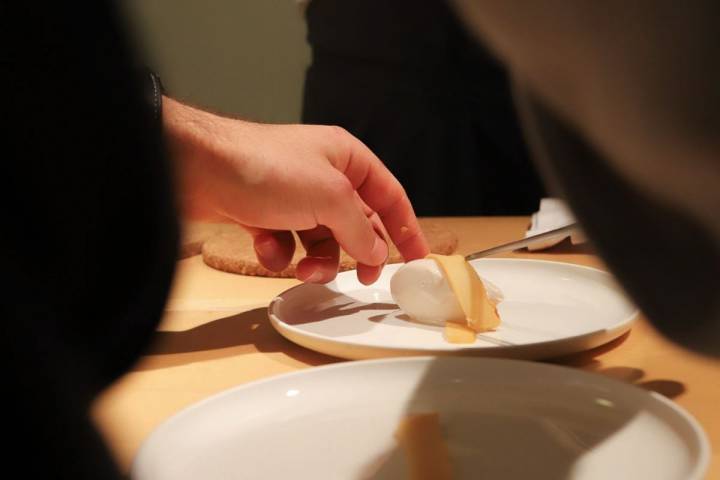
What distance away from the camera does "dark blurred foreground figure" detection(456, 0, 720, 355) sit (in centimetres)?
23

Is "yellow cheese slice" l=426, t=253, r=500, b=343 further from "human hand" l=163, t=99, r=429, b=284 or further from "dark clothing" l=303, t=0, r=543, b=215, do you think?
"dark clothing" l=303, t=0, r=543, b=215

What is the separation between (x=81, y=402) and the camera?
203 millimetres

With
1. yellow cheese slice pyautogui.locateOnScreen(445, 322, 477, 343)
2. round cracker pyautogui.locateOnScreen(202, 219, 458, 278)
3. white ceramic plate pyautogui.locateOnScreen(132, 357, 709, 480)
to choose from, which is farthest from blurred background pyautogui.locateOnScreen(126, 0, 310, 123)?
white ceramic plate pyautogui.locateOnScreen(132, 357, 709, 480)

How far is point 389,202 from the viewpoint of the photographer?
3.32ft

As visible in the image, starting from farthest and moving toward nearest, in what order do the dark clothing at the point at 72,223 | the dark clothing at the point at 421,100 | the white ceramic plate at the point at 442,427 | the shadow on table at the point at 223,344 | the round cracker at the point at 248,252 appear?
1. the dark clothing at the point at 421,100
2. the round cracker at the point at 248,252
3. the shadow on table at the point at 223,344
4. the white ceramic plate at the point at 442,427
5. the dark clothing at the point at 72,223

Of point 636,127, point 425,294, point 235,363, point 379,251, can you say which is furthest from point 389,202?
point 636,127

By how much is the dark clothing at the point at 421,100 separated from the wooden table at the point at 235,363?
0.90 m

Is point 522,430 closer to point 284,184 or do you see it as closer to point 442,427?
point 442,427

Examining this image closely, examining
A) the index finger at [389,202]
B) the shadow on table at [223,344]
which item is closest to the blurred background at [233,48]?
the index finger at [389,202]

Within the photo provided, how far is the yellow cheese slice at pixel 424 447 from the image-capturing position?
0.50 m

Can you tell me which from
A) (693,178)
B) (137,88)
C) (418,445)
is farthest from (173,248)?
(418,445)

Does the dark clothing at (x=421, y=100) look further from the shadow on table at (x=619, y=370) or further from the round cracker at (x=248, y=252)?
the shadow on table at (x=619, y=370)

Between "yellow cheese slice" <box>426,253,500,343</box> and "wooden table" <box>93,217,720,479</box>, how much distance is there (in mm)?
99

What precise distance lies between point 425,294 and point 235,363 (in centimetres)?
21
